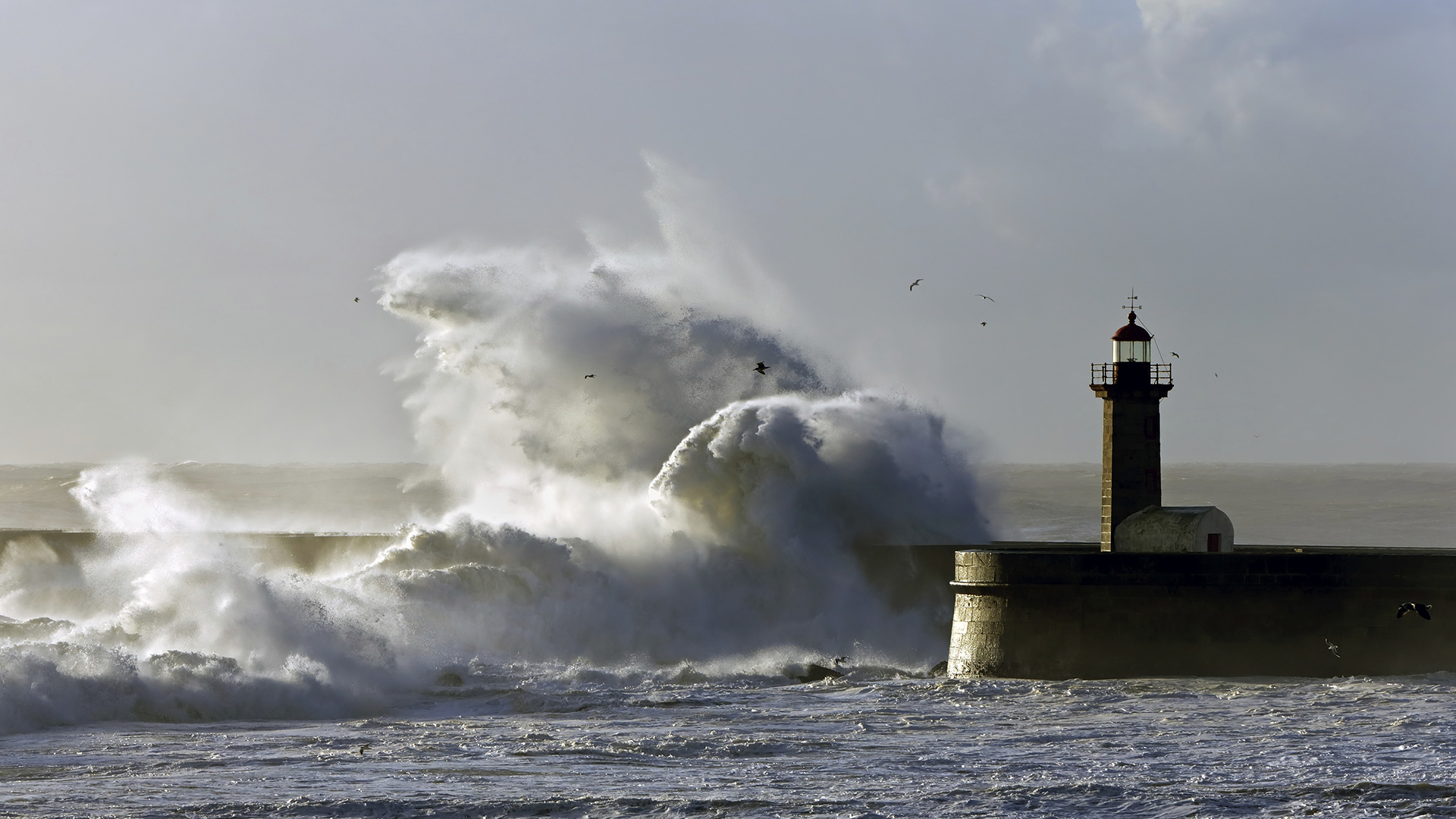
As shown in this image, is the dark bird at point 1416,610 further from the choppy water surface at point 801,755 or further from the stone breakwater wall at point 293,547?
the stone breakwater wall at point 293,547

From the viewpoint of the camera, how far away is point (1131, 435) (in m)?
18.2

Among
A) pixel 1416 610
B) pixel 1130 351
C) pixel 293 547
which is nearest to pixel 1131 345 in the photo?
pixel 1130 351

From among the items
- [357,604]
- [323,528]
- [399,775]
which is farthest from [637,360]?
[323,528]

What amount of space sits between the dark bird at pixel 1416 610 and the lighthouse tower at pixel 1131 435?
2.89 m

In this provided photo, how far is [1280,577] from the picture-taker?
16141 mm

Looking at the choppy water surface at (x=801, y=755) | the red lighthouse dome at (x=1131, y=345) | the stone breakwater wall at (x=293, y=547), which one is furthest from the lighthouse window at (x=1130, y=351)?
the stone breakwater wall at (x=293, y=547)

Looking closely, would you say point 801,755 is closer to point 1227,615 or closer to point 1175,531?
point 1227,615

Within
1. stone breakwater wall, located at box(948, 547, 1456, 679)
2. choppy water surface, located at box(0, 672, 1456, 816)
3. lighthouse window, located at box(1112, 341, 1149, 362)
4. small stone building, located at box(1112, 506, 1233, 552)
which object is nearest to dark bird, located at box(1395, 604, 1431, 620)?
stone breakwater wall, located at box(948, 547, 1456, 679)

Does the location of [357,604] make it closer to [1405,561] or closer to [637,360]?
[637,360]

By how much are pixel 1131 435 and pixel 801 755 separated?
7009 mm

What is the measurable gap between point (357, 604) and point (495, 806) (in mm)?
8500

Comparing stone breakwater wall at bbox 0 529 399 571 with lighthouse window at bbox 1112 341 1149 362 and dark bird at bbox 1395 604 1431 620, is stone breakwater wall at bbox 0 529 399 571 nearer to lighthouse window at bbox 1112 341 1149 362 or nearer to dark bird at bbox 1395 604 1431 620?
lighthouse window at bbox 1112 341 1149 362

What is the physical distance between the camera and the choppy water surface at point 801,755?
10.8 metres

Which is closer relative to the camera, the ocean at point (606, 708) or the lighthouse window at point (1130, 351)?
the ocean at point (606, 708)
